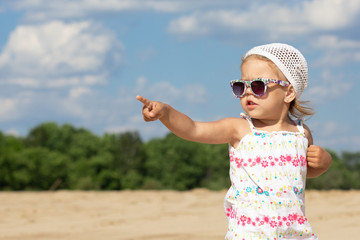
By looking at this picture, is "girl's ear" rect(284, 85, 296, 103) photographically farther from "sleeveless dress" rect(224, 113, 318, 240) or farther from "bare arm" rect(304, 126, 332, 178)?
"bare arm" rect(304, 126, 332, 178)

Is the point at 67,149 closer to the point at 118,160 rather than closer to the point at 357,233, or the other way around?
the point at 118,160

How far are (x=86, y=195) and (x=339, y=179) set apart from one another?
7.33 meters

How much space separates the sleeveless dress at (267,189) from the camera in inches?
105

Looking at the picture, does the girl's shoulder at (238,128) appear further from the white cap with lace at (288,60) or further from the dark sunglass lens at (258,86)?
the white cap with lace at (288,60)

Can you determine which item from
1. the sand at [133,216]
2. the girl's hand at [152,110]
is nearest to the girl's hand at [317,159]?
the girl's hand at [152,110]

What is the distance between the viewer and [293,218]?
2.73 meters

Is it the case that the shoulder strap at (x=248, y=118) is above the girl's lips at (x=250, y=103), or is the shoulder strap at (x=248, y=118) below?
below

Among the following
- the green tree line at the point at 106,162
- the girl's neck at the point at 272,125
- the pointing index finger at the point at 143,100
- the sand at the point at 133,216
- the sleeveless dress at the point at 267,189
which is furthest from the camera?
the green tree line at the point at 106,162

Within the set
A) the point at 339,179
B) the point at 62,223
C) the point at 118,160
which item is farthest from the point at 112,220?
the point at 118,160

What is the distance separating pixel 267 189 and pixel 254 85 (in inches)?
23.1

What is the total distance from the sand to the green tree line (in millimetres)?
7714

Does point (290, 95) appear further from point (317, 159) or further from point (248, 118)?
point (317, 159)

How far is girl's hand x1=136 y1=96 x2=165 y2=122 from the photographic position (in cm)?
249

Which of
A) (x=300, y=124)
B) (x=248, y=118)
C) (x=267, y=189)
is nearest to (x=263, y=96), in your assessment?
(x=248, y=118)
